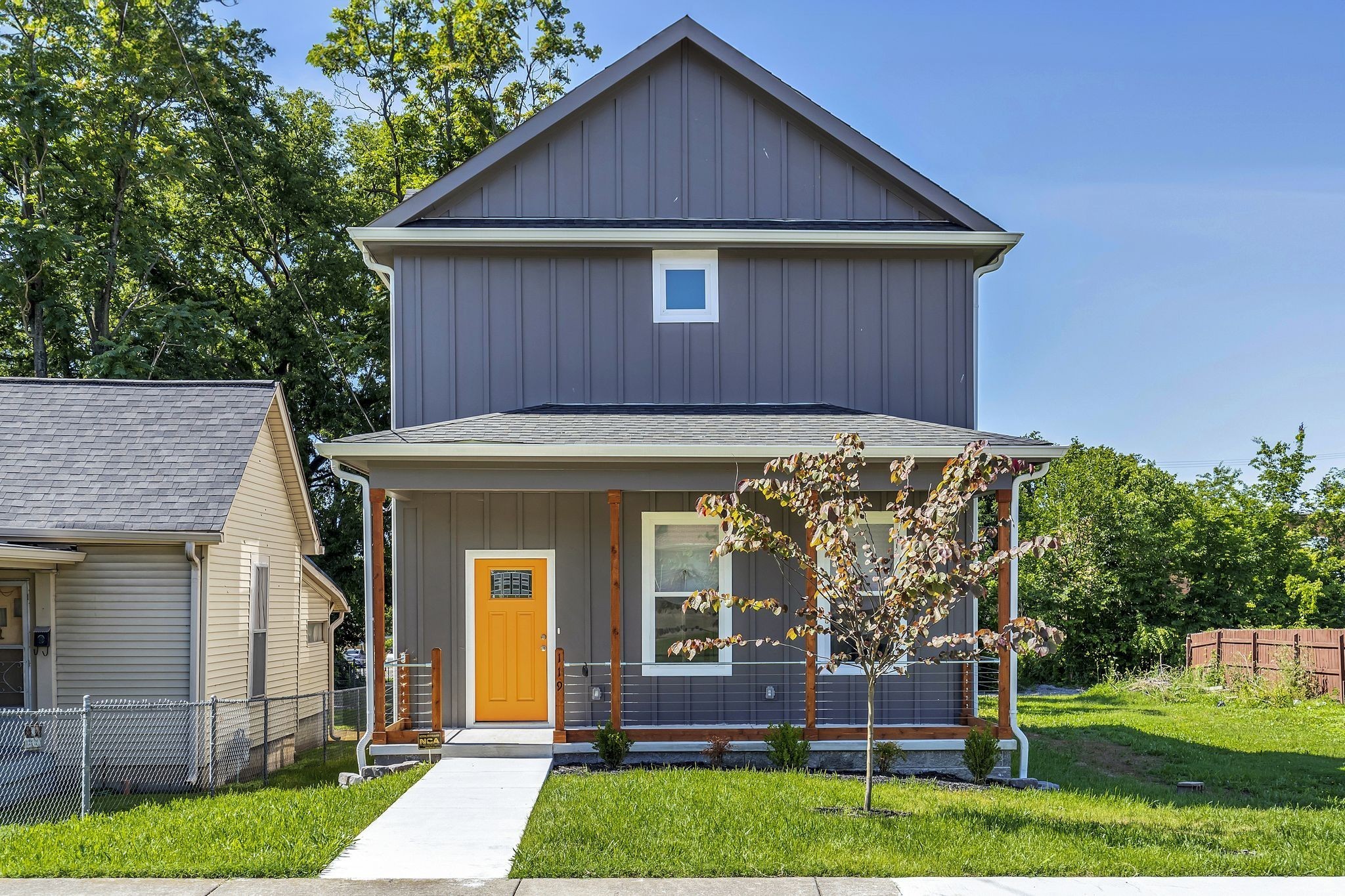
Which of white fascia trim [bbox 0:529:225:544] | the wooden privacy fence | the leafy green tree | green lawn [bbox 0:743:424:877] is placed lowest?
the wooden privacy fence

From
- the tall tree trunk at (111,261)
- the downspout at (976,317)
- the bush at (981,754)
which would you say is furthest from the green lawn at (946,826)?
the tall tree trunk at (111,261)

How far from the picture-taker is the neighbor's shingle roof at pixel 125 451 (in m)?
11.7

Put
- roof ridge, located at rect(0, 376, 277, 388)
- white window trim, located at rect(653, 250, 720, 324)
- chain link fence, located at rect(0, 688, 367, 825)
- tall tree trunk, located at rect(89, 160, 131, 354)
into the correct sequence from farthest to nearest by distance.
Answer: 1. tall tree trunk, located at rect(89, 160, 131, 354)
2. roof ridge, located at rect(0, 376, 277, 388)
3. white window trim, located at rect(653, 250, 720, 324)
4. chain link fence, located at rect(0, 688, 367, 825)

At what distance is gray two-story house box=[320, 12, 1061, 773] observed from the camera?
11664 millimetres

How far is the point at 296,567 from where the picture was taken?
16344 millimetres

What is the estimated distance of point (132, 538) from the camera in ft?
37.8

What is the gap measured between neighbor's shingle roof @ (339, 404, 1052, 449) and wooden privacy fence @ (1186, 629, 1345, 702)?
10.8 meters

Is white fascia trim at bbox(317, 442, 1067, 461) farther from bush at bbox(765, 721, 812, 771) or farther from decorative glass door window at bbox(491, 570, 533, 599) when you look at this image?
bush at bbox(765, 721, 812, 771)

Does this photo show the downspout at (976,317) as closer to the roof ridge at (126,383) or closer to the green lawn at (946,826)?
the green lawn at (946,826)

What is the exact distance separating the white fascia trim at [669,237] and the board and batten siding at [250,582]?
3.66 meters

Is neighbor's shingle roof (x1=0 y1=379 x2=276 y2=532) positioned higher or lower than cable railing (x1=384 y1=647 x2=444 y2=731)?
higher

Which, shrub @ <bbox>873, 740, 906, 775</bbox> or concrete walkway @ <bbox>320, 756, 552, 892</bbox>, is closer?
concrete walkway @ <bbox>320, 756, 552, 892</bbox>

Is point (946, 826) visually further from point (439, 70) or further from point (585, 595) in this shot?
point (439, 70)

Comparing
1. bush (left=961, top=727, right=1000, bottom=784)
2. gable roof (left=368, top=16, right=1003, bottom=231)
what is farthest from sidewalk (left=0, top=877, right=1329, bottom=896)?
gable roof (left=368, top=16, right=1003, bottom=231)
